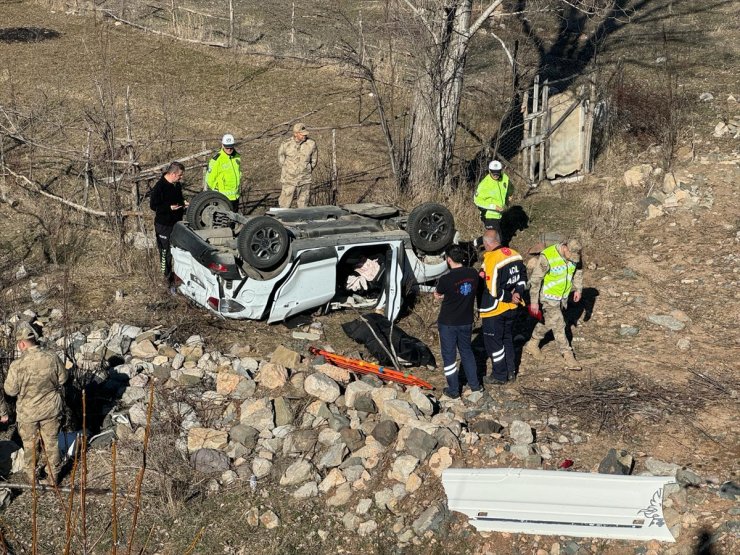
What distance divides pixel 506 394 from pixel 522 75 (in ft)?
30.1

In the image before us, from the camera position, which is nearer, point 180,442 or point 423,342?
point 180,442

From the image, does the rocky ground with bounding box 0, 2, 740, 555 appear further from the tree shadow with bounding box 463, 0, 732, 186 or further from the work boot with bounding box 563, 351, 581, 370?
the tree shadow with bounding box 463, 0, 732, 186

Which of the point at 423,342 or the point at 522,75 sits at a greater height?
the point at 522,75

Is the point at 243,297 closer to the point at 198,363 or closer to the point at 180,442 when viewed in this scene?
the point at 198,363

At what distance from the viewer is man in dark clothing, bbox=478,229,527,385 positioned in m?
8.45

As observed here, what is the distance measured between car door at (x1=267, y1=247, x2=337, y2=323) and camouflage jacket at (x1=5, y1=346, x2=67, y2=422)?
264 centimetres

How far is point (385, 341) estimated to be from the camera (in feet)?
30.4

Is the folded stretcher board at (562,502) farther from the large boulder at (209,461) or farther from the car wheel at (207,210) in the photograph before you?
the car wheel at (207,210)

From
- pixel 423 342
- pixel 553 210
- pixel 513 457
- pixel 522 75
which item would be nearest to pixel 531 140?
pixel 553 210

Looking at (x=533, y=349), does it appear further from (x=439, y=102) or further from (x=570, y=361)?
(x=439, y=102)

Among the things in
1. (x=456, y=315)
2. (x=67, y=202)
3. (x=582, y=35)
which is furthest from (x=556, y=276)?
(x=582, y=35)

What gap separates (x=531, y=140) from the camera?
14.2m

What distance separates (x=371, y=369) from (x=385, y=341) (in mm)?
602

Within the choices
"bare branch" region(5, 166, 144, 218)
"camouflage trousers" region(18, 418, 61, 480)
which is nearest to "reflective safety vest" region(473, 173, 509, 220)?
"bare branch" region(5, 166, 144, 218)
